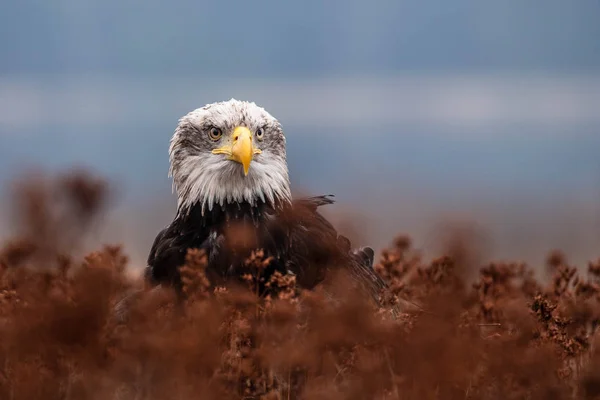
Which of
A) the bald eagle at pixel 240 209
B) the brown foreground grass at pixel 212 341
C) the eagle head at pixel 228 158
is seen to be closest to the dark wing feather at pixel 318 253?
the bald eagle at pixel 240 209

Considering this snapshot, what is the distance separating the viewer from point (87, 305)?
3.11m

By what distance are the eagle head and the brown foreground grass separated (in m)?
1.74

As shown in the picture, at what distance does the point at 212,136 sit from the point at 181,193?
39 cm

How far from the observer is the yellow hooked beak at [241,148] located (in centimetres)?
624

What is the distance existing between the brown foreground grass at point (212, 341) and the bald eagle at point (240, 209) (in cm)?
128

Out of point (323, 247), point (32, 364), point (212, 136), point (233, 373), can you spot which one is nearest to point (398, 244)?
point (323, 247)

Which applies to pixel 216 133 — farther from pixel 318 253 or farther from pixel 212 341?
pixel 212 341

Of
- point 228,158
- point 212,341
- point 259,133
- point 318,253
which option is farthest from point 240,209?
point 212,341

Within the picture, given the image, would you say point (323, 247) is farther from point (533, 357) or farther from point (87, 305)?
point (87, 305)

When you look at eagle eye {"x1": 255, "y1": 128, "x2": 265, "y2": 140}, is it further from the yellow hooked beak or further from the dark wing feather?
the dark wing feather

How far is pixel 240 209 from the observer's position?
6.39m

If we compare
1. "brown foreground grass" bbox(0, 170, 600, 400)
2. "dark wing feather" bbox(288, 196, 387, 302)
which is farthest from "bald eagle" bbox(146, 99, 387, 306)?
"brown foreground grass" bbox(0, 170, 600, 400)

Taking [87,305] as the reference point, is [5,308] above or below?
below

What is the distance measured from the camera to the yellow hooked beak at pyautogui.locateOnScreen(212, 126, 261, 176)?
624 cm
